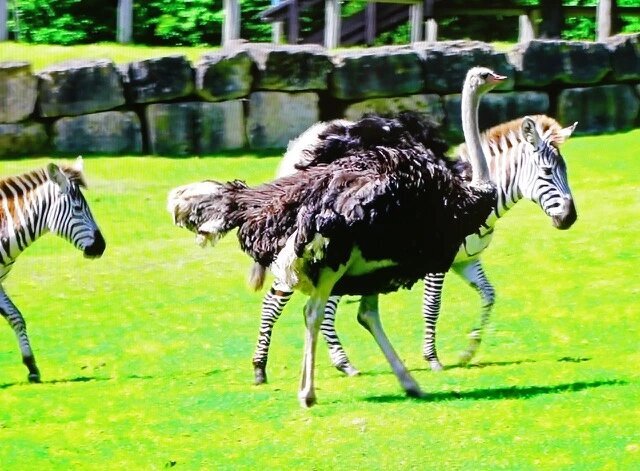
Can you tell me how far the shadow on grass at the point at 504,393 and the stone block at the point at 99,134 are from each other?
472 inches

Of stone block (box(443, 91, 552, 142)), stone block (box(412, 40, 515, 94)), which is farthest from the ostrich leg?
stone block (box(412, 40, 515, 94))

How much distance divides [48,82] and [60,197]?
29.1 ft

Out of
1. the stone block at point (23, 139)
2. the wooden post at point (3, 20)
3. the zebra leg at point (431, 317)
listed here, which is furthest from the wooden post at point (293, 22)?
the zebra leg at point (431, 317)

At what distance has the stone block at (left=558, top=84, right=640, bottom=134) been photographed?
937 inches

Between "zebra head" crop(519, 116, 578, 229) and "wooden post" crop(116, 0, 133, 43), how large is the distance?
46.5 feet

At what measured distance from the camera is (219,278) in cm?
1697

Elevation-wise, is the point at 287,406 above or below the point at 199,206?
below

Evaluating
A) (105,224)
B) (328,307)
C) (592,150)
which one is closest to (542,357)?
(328,307)

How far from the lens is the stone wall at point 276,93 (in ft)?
71.4

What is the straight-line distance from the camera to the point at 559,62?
2367 centimetres

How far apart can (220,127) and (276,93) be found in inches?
42.6

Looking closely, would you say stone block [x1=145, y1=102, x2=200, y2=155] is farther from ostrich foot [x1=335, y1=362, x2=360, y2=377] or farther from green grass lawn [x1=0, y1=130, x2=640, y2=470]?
ostrich foot [x1=335, y1=362, x2=360, y2=377]

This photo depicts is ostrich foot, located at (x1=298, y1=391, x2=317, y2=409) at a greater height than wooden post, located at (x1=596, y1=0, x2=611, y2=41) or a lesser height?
lesser

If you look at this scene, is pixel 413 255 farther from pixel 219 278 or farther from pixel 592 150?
pixel 592 150
